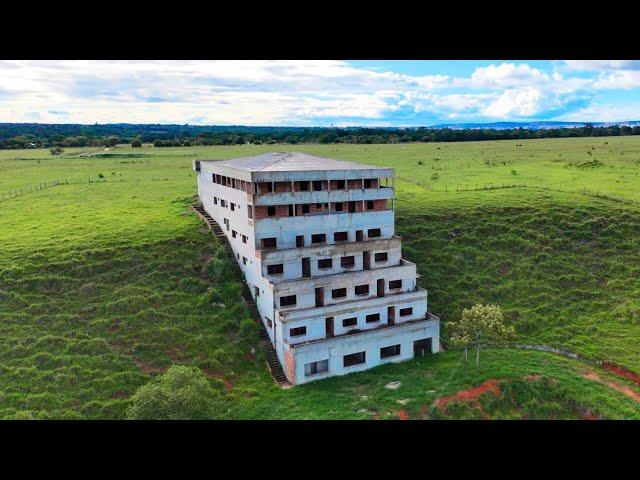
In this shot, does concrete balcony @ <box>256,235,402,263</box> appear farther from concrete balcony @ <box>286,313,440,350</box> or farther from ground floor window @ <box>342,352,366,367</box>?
ground floor window @ <box>342,352,366,367</box>

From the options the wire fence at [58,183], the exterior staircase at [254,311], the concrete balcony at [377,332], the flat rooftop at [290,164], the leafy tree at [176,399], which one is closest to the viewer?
the leafy tree at [176,399]

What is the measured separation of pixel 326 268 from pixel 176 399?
14.8 m

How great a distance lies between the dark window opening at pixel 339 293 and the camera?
38094 millimetres

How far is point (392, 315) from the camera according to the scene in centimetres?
3881

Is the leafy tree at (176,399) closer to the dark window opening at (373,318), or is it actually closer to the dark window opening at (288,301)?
the dark window opening at (288,301)

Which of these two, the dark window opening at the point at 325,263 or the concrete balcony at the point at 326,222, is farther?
the dark window opening at the point at 325,263

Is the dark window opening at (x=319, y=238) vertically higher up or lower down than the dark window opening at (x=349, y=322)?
higher up

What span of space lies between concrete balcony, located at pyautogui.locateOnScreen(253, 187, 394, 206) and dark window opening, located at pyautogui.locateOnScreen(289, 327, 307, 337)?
30.0 ft

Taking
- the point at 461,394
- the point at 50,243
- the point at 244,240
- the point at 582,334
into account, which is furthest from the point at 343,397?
the point at 50,243

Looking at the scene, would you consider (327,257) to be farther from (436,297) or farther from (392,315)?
(436,297)

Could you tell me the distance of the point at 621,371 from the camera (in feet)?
115

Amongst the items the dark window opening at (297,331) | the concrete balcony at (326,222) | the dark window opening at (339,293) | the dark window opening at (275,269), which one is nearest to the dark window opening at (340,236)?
the concrete balcony at (326,222)

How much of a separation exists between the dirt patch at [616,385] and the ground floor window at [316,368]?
54.5 ft

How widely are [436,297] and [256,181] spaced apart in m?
17.9
